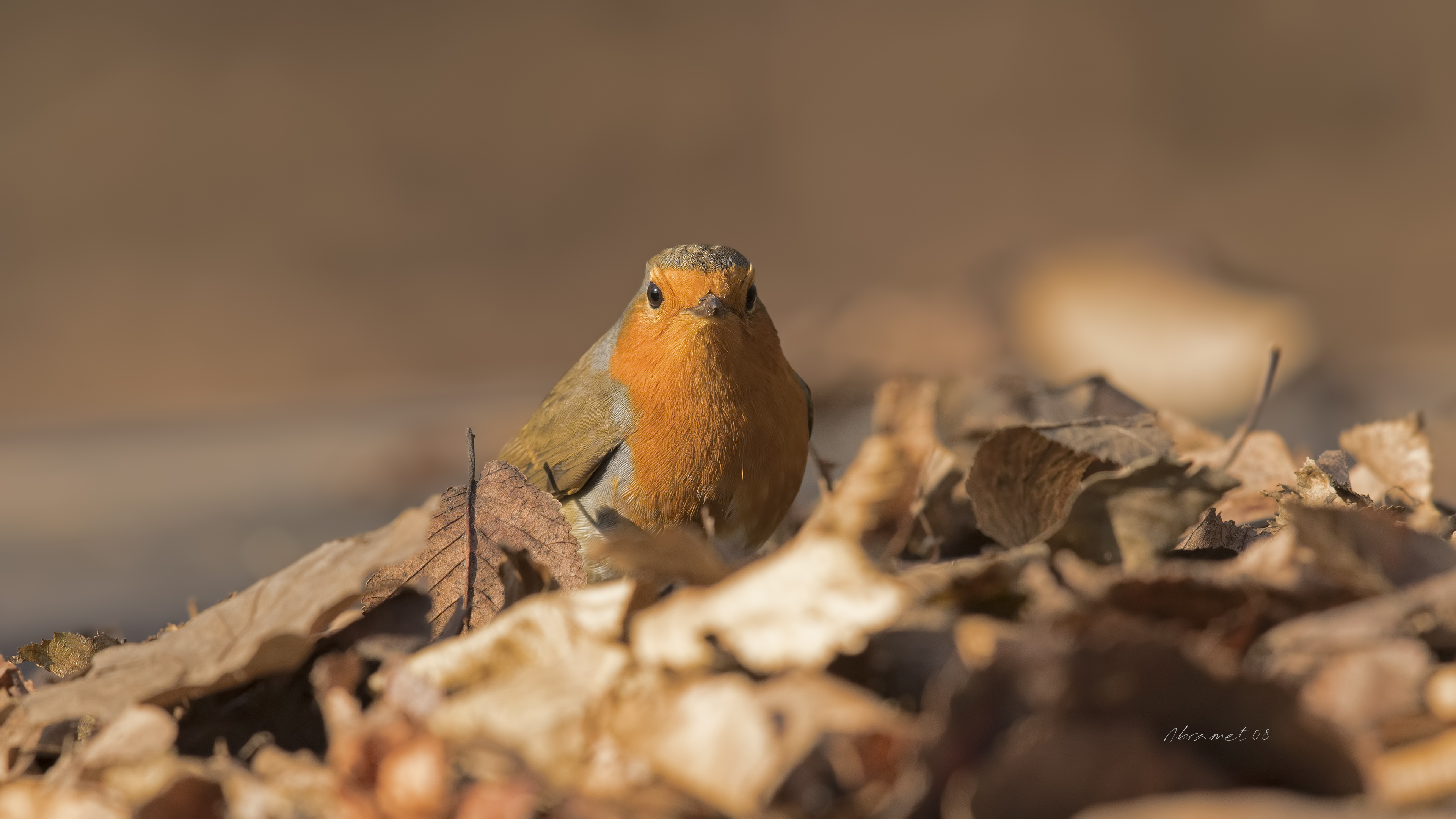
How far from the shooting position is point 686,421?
2422mm

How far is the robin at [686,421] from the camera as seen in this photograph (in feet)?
7.61

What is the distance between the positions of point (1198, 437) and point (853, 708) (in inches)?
50.1

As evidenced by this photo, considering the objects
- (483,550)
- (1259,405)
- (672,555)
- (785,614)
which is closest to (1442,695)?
(785,614)

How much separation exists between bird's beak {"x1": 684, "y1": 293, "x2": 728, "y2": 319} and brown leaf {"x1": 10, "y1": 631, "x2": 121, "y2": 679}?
1.37m

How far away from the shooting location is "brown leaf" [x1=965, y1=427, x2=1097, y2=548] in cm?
123

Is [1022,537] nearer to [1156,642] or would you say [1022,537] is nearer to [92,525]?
[1156,642]

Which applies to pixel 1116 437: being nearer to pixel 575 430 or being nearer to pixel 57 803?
pixel 57 803

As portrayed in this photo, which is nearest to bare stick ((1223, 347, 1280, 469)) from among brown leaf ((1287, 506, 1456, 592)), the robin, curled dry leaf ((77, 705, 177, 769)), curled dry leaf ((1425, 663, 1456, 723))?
brown leaf ((1287, 506, 1456, 592))

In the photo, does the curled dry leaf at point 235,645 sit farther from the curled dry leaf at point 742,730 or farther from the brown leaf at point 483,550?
the curled dry leaf at point 742,730

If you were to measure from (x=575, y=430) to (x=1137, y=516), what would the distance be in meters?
1.72

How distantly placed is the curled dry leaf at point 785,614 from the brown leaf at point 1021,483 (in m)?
0.34

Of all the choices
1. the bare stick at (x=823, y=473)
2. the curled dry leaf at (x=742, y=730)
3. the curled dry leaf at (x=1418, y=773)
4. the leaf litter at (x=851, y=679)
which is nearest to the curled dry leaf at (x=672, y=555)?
the leaf litter at (x=851, y=679)

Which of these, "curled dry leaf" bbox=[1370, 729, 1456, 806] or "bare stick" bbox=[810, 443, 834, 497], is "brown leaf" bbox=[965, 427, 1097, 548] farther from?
"curled dry leaf" bbox=[1370, 729, 1456, 806]

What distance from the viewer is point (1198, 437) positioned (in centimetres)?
189
